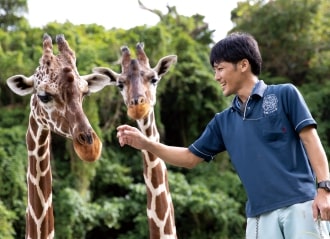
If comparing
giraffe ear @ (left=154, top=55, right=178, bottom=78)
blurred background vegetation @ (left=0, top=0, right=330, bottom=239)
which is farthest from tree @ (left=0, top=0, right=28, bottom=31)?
giraffe ear @ (left=154, top=55, right=178, bottom=78)

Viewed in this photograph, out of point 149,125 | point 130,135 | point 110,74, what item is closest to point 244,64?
point 130,135

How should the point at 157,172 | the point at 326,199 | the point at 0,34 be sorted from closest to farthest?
1. the point at 326,199
2. the point at 157,172
3. the point at 0,34

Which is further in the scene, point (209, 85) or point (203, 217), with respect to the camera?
point (209, 85)

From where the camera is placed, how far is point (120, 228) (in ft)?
26.2

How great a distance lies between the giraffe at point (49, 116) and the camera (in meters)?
3.16

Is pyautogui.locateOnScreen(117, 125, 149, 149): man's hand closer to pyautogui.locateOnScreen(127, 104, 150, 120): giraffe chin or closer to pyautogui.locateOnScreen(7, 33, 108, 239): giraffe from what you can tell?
pyautogui.locateOnScreen(7, 33, 108, 239): giraffe

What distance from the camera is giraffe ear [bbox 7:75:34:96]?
3514mm

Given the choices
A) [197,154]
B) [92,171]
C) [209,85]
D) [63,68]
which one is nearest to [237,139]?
[197,154]

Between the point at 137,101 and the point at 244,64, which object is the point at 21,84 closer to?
the point at 137,101

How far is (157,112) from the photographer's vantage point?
8.17 metres

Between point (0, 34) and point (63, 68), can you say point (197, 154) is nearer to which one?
point (63, 68)

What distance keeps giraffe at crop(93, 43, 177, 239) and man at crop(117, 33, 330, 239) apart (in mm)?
1412

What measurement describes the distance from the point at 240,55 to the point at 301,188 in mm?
519

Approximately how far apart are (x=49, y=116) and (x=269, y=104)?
1.48 m
